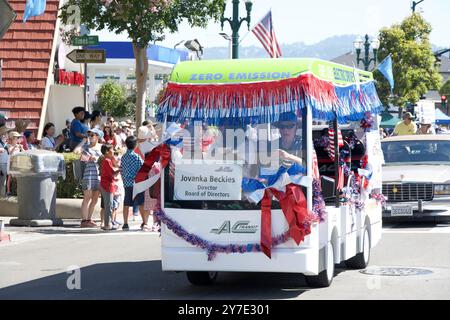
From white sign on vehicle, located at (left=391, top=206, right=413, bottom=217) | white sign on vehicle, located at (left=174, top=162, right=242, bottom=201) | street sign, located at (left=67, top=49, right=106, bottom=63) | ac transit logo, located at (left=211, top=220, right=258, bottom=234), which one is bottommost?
white sign on vehicle, located at (left=391, top=206, right=413, bottom=217)

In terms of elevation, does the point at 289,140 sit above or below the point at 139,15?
below

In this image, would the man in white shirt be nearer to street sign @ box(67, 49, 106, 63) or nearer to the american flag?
street sign @ box(67, 49, 106, 63)

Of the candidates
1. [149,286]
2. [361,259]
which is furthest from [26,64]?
[149,286]

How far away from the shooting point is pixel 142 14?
25.5 m

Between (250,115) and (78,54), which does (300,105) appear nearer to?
(250,115)

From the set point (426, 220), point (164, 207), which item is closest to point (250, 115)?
point (164, 207)

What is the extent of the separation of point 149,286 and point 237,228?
1674mm

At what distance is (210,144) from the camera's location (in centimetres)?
1144

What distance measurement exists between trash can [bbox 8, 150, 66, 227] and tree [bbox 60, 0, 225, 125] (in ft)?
18.5

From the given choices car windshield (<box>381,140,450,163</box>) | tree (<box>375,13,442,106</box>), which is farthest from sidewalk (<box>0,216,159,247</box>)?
tree (<box>375,13,442,106</box>)

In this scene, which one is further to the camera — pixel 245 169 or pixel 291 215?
pixel 245 169

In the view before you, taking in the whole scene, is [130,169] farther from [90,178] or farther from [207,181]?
[207,181]

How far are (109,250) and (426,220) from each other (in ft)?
20.8

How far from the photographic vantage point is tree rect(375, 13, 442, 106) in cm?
6825
